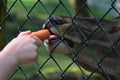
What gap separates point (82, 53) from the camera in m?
3.99

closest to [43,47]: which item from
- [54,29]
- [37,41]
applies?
[54,29]

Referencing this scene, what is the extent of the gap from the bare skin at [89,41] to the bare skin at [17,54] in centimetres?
54

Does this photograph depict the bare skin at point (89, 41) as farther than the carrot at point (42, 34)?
Yes

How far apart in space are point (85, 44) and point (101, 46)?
37cm

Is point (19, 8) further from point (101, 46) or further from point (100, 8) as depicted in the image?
point (101, 46)

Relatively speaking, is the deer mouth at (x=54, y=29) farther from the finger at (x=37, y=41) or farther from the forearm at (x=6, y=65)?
the forearm at (x=6, y=65)

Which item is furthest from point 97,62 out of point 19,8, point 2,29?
point 19,8

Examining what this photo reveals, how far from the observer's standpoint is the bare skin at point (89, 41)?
3695 mm

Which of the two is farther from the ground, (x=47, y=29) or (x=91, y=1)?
(x=91, y=1)

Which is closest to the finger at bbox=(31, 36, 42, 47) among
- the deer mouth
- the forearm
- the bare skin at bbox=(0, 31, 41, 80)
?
the bare skin at bbox=(0, 31, 41, 80)

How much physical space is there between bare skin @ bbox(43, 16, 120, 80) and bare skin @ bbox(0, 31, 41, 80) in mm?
544

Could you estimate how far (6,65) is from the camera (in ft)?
10.00

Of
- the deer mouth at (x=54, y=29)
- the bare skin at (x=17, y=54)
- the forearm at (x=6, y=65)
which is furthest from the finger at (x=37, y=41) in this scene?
the deer mouth at (x=54, y=29)

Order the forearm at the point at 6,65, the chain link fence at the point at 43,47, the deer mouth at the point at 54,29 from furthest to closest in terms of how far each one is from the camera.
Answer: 1. the chain link fence at the point at 43,47
2. the deer mouth at the point at 54,29
3. the forearm at the point at 6,65
